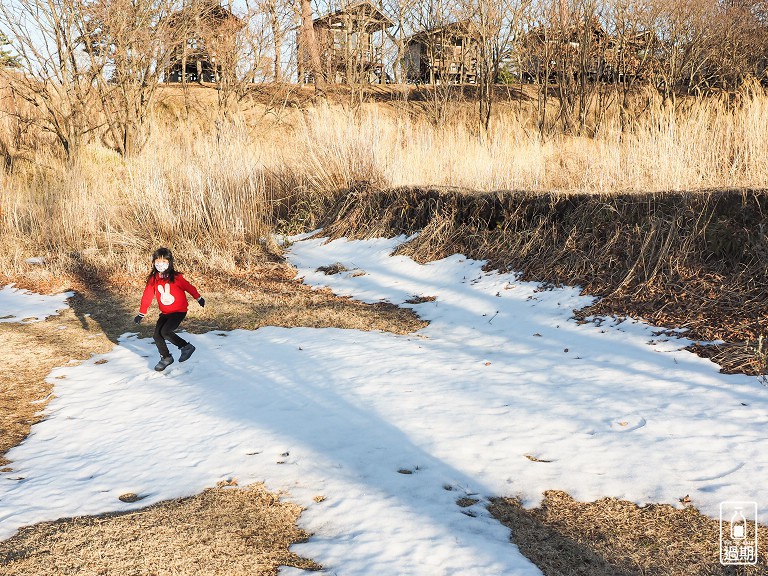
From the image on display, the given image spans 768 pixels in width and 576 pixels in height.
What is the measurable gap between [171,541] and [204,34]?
1904cm

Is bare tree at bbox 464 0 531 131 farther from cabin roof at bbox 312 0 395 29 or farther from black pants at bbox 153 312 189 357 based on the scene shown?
black pants at bbox 153 312 189 357

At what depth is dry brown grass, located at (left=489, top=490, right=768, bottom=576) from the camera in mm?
2387

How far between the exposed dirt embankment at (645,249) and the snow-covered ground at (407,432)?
36cm

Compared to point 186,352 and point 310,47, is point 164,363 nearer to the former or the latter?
point 186,352

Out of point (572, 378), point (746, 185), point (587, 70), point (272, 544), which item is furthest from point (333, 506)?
point (587, 70)

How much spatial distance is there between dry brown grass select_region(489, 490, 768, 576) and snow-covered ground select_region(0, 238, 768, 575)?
9cm

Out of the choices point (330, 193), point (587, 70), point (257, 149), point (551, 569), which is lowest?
point (551, 569)

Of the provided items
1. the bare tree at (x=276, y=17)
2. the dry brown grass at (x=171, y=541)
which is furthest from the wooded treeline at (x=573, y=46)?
the dry brown grass at (x=171, y=541)

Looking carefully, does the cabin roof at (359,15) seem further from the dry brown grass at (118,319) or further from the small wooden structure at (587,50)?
the dry brown grass at (118,319)

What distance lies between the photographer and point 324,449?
349 centimetres

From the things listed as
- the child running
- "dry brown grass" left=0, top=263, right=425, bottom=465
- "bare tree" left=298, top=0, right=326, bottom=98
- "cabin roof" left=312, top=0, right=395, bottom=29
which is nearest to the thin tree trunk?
"bare tree" left=298, top=0, right=326, bottom=98

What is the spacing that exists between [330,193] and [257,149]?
7.51ft

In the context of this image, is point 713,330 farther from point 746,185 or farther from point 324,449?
point 324,449

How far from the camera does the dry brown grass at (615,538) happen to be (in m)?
2.39
